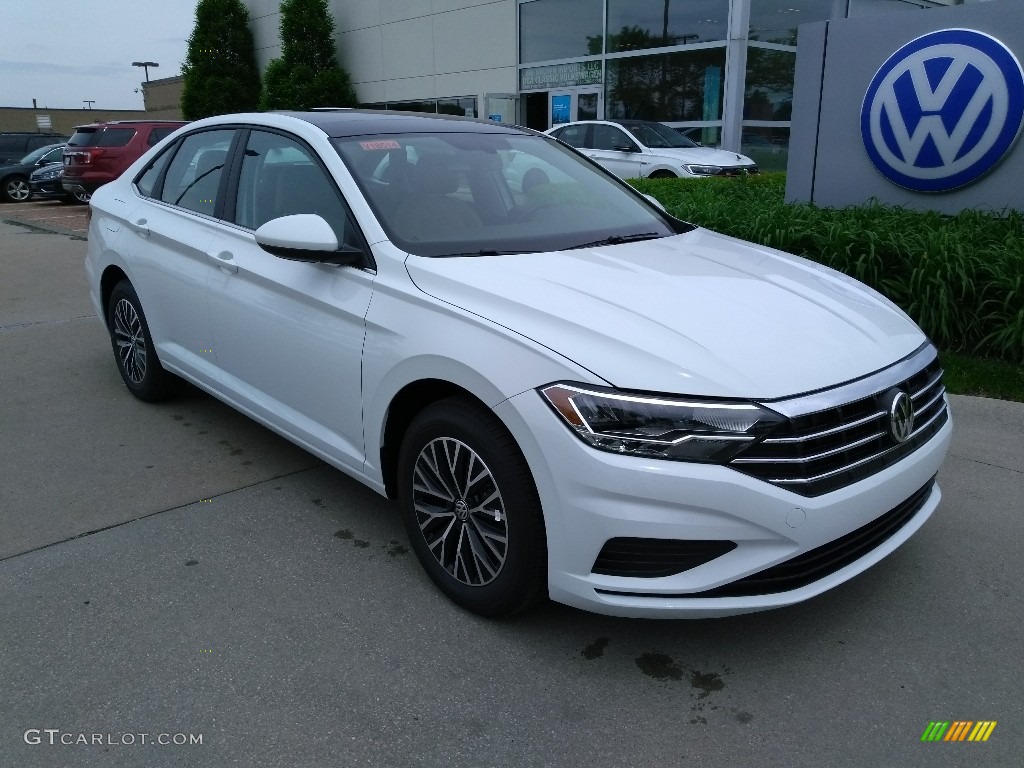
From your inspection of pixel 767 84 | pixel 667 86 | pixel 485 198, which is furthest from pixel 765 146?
pixel 485 198

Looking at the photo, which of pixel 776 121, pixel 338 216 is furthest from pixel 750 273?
pixel 776 121

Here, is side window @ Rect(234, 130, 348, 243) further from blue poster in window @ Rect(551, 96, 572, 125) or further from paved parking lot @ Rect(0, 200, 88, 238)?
blue poster in window @ Rect(551, 96, 572, 125)

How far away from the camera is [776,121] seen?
18078mm

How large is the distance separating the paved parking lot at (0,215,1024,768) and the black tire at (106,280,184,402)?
1051 mm

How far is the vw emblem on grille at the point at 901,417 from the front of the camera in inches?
105

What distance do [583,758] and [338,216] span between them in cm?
223

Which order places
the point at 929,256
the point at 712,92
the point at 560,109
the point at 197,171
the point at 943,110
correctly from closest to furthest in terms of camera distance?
1. the point at 197,171
2. the point at 929,256
3. the point at 943,110
4. the point at 712,92
5. the point at 560,109

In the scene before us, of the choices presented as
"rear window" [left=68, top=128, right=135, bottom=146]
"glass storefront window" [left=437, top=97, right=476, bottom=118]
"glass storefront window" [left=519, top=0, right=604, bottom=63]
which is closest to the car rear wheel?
"rear window" [left=68, top=128, right=135, bottom=146]

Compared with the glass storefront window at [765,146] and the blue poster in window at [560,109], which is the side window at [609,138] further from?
the blue poster in window at [560,109]

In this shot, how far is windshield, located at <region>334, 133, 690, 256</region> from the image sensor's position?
3332mm

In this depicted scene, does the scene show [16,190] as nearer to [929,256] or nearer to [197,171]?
[197,171]

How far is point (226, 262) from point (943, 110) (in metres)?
6.37

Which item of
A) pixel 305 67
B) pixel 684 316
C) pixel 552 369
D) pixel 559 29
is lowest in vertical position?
pixel 552 369

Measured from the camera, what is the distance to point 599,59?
20.0 metres
